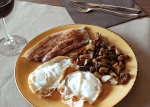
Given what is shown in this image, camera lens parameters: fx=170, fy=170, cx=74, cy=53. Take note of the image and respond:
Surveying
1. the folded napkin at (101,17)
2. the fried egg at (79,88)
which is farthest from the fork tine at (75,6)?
the fried egg at (79,88)

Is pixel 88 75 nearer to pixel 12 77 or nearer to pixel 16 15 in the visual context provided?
pixel 12 77

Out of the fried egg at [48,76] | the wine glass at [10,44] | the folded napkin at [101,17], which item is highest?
the folded napkin at [101,17]

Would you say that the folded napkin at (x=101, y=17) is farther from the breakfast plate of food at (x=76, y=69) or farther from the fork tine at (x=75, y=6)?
the breakfast plate of food at (x=76, y=69)

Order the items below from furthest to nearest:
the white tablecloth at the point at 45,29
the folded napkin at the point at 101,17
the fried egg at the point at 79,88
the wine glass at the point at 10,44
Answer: the folded napkin at the point at 101,17 → the wine glass at the point at 10,44 → the white tablecloth at the point at 45,29 → the fried egg at the point at 79,88

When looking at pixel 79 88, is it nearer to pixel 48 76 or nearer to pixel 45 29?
pixel 48 76

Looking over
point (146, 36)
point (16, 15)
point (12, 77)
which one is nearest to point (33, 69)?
point (12, 77)

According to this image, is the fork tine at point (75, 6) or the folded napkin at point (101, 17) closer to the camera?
the folded napkin at point (101, 17)

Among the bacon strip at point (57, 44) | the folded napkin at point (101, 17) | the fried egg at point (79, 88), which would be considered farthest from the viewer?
the folded napkin at point (101, 17)

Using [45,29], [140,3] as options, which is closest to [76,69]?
[45,29]
